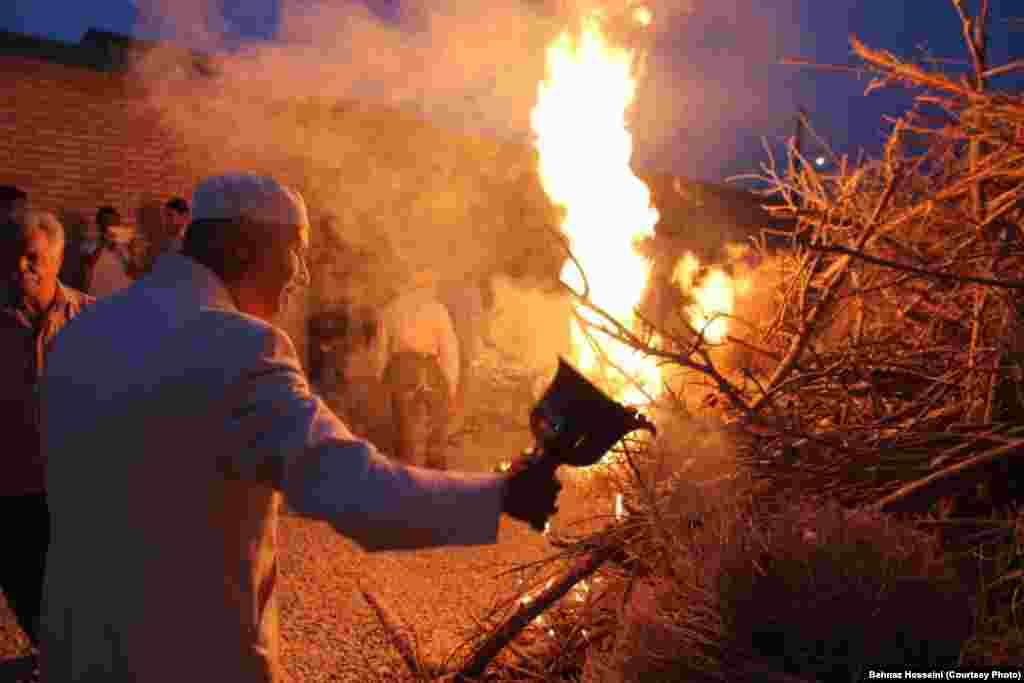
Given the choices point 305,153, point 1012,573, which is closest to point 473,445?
point 305,153

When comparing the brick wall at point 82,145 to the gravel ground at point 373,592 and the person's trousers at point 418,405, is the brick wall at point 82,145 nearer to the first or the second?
the person's trousers at point 418,405

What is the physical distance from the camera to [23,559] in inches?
125

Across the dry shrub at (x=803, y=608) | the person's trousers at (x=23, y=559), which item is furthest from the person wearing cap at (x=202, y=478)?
the person's trousers at (x=23, y=559)

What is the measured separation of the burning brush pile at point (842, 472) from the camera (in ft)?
6.10

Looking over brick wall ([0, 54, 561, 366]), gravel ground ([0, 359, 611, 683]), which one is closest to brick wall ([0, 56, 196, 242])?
brick wall ([0, 54, 561, 366])

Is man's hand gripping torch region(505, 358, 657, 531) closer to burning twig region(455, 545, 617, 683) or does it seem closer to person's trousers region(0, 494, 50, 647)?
burning twig region(455, 545, 617, 683)

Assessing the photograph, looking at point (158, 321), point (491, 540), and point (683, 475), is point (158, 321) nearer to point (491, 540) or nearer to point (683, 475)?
point (491, 540)

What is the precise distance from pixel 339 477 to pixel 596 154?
4402 mm

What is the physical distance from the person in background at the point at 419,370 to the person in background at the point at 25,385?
10.7 feet

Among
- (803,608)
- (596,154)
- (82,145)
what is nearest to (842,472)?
(803,608)

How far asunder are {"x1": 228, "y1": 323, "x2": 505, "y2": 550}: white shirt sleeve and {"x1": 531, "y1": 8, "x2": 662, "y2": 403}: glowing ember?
12.3 feet

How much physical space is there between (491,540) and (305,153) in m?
8.50

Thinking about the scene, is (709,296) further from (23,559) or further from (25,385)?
(23,559)

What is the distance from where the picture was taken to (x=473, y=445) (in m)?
8.49
